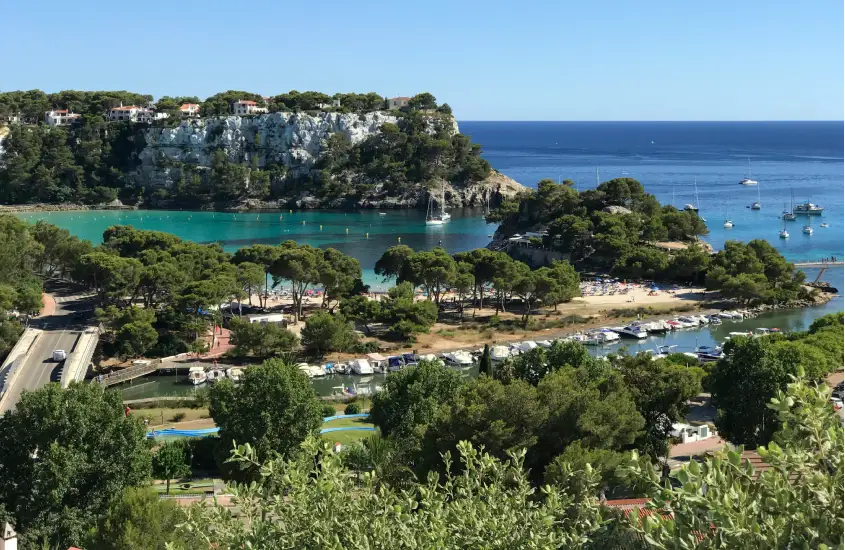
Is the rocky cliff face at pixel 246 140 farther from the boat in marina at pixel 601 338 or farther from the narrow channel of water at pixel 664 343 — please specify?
the boat in marina at pixel 601 338

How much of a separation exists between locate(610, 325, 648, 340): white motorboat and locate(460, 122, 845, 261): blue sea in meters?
9.39

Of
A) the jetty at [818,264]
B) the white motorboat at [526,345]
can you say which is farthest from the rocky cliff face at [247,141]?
the white motorboat at [526,345]

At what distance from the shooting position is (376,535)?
538cm

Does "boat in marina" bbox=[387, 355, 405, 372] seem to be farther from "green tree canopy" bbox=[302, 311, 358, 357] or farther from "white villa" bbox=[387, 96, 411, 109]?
"white villa" bbox=[387, 96, 411, 109]

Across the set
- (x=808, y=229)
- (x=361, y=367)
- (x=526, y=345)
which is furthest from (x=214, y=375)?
(x=808, y=229)

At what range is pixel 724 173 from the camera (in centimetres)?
9688

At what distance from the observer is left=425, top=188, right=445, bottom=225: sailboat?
6172 cm

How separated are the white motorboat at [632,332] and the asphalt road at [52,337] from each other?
18.0m

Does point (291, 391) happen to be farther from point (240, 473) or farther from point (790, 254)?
point (790, 254)

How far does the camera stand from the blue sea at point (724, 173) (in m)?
55.7

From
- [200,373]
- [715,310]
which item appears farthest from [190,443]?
[715,310]

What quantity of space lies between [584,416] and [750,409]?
205 inches

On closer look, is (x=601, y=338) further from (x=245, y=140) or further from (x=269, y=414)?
(x=245, y=140)

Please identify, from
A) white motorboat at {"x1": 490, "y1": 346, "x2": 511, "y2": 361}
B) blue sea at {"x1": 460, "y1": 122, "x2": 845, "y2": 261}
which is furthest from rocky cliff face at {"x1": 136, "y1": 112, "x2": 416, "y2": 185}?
white motorboat at {"x1": 490, "y1": 346, "x2": 511, "y2": 361}
